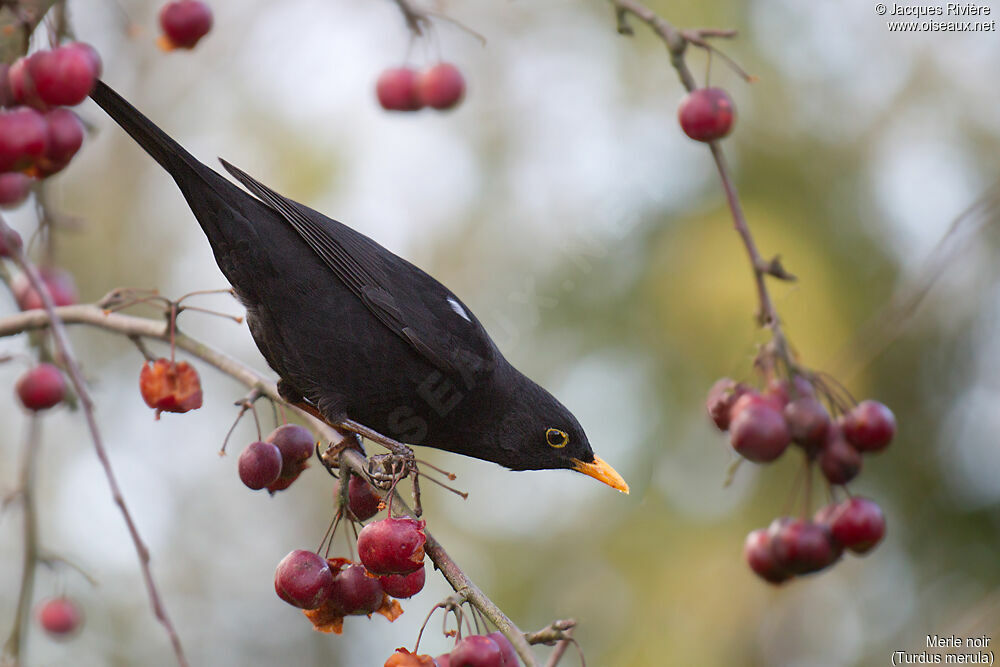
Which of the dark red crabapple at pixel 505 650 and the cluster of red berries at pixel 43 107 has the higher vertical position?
the cluster of red berries at pixel 43 107

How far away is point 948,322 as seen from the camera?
617 cm

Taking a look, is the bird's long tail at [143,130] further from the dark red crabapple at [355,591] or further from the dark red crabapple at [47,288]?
the dark red crabapple at [355,591]

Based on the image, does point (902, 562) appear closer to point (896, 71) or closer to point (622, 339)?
point (622, 339)

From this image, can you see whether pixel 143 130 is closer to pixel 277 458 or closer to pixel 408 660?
pixel 277 458

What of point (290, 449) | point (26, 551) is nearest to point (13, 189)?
point (26, 551)

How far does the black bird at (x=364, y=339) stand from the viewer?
11.1 ft

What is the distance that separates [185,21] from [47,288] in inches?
43.3

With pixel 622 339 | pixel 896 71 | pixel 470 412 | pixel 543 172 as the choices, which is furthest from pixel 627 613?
pixel 896 71

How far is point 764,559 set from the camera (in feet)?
9.48

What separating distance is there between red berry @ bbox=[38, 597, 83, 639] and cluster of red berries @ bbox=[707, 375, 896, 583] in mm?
2671

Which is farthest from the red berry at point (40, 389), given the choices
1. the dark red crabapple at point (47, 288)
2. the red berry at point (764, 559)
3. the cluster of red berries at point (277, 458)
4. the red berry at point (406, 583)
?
the red berry at point (764, 559)

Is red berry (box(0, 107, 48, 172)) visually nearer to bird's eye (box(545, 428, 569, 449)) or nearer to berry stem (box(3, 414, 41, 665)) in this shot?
berry stem (box(3, 414, 41, 665))

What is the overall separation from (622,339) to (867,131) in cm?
254

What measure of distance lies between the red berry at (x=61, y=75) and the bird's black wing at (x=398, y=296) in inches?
42.9
